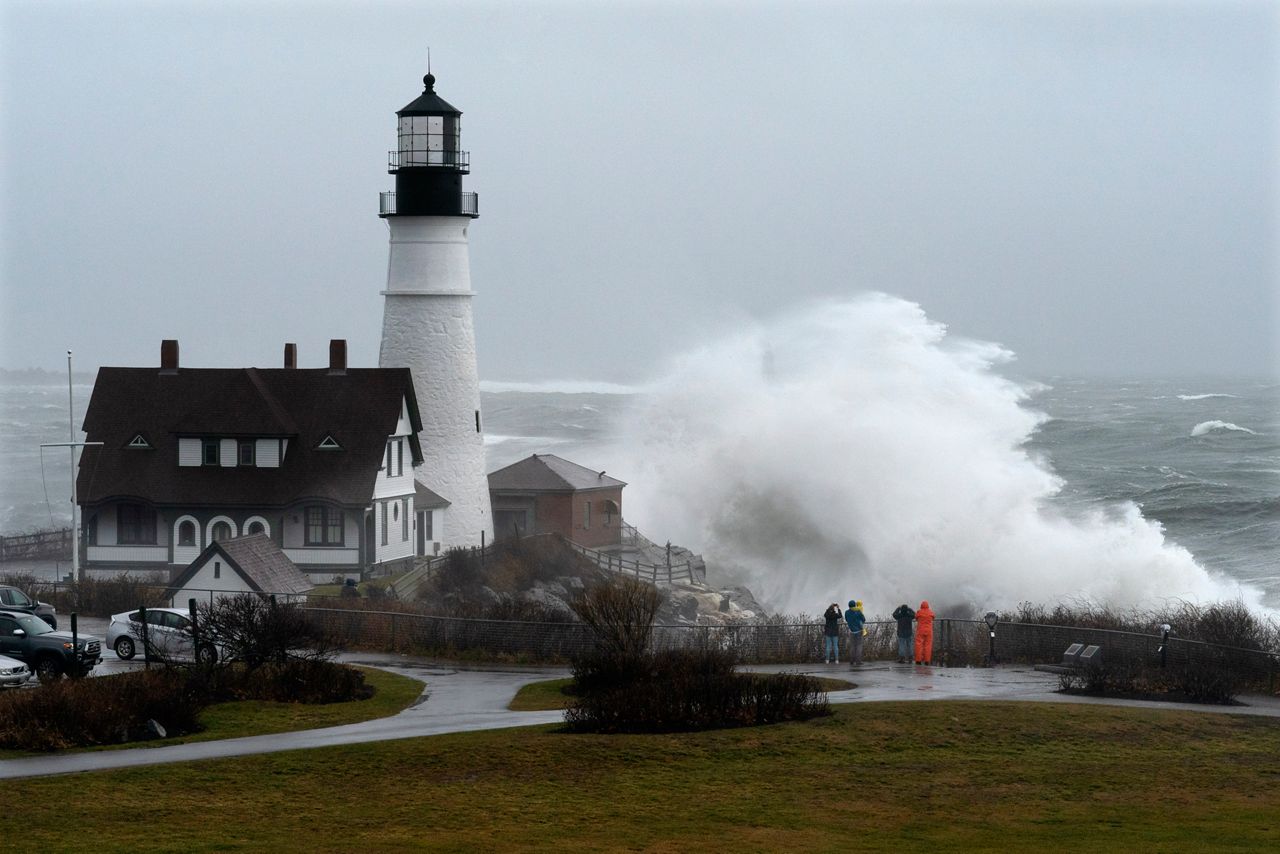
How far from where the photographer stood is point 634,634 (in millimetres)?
26828

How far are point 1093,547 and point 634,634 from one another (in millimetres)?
28772

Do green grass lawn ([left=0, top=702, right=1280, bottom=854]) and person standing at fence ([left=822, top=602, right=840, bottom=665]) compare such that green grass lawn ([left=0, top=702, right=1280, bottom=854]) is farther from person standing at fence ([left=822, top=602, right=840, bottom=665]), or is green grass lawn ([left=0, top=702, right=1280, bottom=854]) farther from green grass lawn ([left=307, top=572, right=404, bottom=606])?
green grass lawn ([left=307, top=572, right=404, bottom=606])

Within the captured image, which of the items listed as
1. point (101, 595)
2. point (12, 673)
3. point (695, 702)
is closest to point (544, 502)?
point (101, 595)

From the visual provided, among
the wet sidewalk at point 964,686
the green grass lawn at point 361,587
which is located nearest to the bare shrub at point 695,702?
the wet sidewalk at point 964,686

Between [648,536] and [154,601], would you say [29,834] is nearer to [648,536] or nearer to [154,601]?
[154,601]

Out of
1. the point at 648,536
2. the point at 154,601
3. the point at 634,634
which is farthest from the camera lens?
the point at 648,536

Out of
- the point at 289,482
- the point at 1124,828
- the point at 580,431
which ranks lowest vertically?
the point at 1124,828

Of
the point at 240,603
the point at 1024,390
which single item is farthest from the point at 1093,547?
the point at 1024,390

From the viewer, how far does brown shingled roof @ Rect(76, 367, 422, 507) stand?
4278 centimetres

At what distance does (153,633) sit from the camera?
1196 inches

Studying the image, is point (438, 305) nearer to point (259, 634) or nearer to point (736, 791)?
point (259, 634)

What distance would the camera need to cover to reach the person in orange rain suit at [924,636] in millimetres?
29031

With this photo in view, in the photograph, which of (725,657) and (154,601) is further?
(154,601)

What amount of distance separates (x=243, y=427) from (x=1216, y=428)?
76004 millimetres
